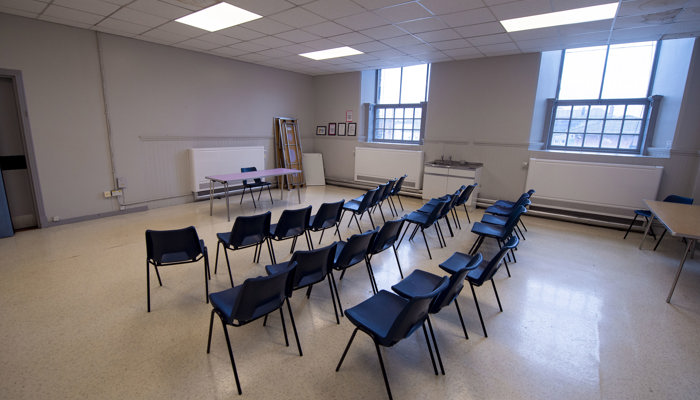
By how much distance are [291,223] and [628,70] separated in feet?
20.8

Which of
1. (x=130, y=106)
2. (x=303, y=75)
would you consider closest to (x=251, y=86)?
(x=303, y=75)

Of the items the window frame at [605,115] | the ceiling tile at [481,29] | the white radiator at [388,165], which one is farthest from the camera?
the white radiator at [388,165]

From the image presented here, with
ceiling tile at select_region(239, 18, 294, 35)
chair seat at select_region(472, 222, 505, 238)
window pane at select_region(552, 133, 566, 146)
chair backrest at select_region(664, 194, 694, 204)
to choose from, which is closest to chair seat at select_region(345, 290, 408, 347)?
chair seat at select_region(472, 222, 505, 238)

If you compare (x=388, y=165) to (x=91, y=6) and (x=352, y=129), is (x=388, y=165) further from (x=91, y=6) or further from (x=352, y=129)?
(x=91, y=6)

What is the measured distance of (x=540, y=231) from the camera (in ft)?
16.7

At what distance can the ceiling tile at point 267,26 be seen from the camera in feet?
Answer: 14.1

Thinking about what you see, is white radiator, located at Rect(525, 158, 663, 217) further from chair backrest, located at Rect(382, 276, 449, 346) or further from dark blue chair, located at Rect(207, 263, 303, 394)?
dark blue chair, located at Rect(207, 263, 303, 394)

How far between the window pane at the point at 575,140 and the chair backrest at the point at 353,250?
5.36 meters

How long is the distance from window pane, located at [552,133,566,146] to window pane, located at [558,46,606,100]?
689 mm

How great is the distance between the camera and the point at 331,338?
2.33m

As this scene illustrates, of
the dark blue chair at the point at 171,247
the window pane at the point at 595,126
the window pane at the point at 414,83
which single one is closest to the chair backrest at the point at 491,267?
the dark blue chair at the point at 171,247

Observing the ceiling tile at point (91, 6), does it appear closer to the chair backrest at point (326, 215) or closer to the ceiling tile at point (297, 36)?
the ceiling tile at point (297, 36)

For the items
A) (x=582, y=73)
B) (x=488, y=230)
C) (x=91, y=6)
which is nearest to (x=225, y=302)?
(x=488, y=230)

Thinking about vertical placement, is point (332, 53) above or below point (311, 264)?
above
